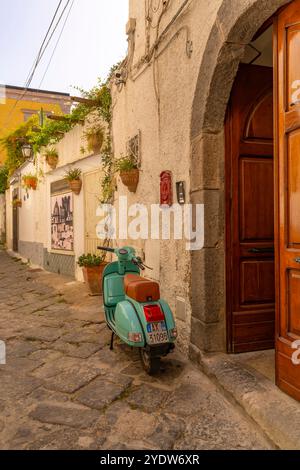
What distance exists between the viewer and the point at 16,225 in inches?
605

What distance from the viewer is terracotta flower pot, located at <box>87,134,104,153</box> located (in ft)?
22.5

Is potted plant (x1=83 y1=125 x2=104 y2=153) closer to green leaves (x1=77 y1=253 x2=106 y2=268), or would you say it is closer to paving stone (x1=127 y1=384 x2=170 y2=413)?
green leaves (x1=77 y1=253 x2=106 y2=268)

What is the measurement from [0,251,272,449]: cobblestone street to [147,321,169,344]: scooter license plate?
0.37 m

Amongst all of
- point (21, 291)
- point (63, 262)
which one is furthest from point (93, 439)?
point (63, 262)

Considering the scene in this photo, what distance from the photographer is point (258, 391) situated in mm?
2527

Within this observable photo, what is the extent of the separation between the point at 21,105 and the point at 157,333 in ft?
77.3

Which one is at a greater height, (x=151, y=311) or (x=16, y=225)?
(x=16, y=225)

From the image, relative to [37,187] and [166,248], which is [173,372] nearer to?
[166,248]

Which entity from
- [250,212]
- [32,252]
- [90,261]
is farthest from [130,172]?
[32,252]

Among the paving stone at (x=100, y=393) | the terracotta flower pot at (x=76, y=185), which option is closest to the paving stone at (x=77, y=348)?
the paving stone at (x=100, y=393)

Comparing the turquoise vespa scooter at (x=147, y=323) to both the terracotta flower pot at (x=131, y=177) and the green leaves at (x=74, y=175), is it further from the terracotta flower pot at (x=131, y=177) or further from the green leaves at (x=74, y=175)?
the green leaves at (x=74, y=175)

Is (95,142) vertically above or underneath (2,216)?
above

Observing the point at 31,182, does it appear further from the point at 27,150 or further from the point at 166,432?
the point at 166,432
